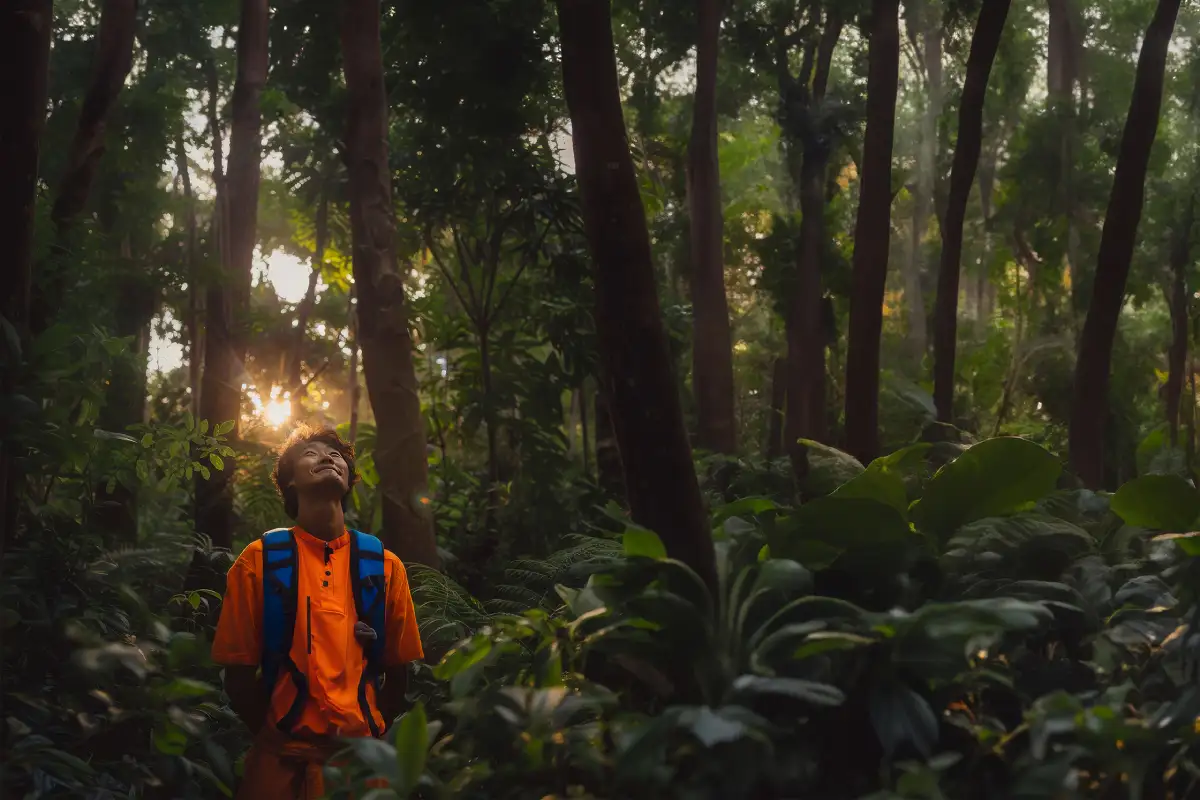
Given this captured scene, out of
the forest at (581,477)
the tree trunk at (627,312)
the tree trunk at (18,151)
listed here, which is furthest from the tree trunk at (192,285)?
the tree trunk at (627,312)

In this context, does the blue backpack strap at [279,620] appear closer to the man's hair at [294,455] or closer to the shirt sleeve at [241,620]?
the shirt sleeve at [241,620]

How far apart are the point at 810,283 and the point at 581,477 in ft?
17.1

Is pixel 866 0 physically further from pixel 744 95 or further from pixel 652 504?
pixel 652 504

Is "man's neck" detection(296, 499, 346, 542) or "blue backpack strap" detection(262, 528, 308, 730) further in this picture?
"man's neck" detection(296, 499, 346, 542)

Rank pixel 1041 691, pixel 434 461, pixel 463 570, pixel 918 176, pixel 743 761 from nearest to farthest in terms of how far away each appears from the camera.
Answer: pixel 743 761
pixel 1041 691
pixel 463 570
pixel 434 461
pixel 918 176

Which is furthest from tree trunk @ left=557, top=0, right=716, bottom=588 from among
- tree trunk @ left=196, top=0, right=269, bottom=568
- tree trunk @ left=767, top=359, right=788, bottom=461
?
tree trunk @ left=767, top=359, right=788, bottom=461

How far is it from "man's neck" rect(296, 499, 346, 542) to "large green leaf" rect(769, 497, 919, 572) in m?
1.52

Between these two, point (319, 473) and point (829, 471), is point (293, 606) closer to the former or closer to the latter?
point (319, 473)

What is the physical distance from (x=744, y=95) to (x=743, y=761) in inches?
741

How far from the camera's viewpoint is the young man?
3.75 metres

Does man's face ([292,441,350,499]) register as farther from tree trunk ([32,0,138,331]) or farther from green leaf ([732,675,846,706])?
tree trunk ([32,0,138,331])

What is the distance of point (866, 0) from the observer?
1535 cm

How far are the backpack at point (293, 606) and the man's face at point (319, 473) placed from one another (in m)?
0.18

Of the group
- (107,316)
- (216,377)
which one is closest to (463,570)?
Answer: (216,377)
